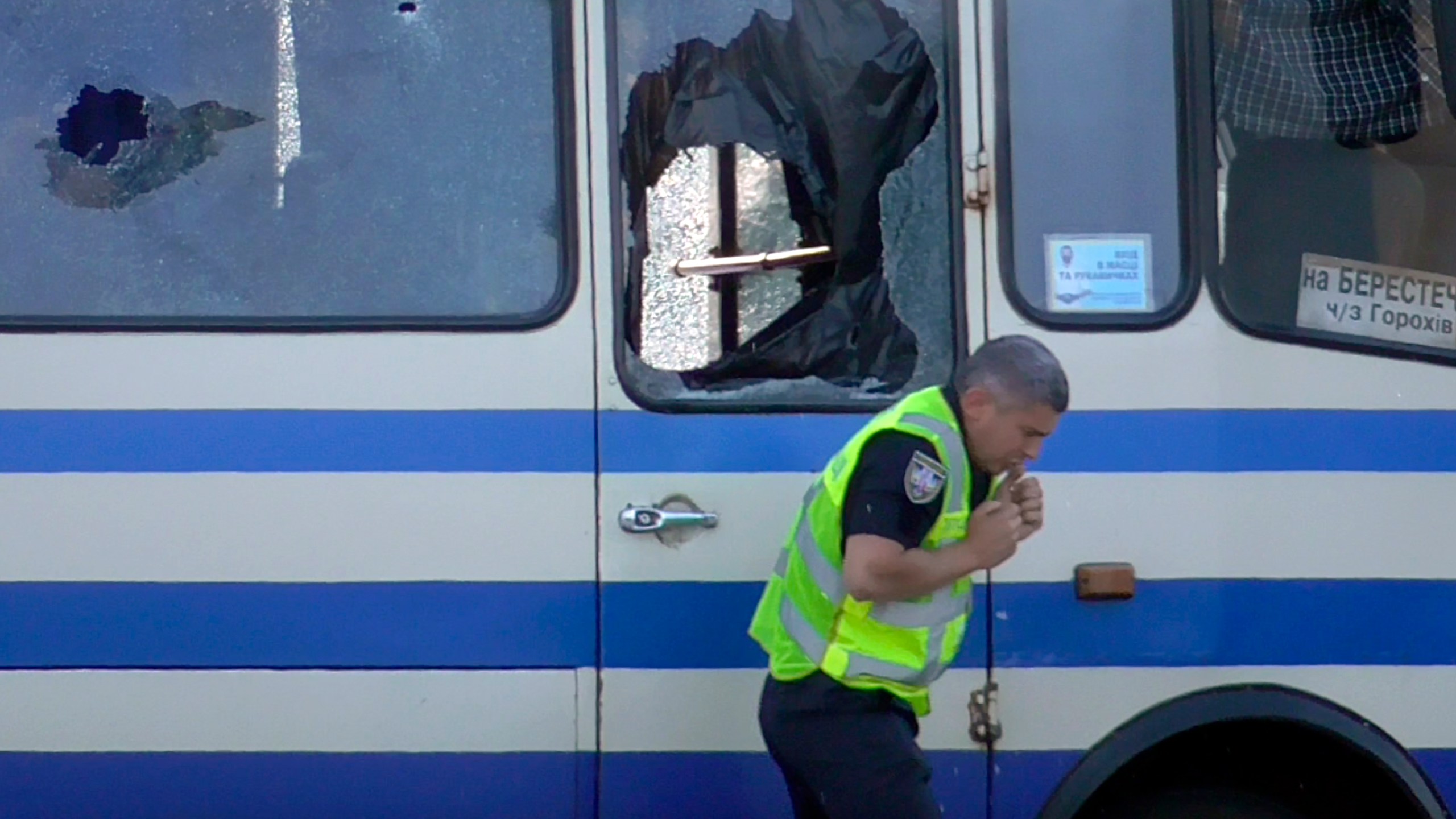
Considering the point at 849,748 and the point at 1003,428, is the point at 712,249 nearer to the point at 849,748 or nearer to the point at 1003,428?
the point at 1003,428

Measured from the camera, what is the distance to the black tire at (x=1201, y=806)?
328 centimetres

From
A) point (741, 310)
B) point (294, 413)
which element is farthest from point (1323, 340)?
point (294, 413)

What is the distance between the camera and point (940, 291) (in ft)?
10.7

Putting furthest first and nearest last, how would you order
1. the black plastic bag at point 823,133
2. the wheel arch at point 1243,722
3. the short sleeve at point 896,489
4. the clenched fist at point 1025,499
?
the black plastic bag at point 823,133 < the wheel arch at point 1243,722 < the clenched fist at point 1025,499 < the short sleeve at point 896,489

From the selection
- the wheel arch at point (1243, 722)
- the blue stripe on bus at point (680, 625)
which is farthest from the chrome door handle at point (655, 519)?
the wheel arch at point (1243, 722)

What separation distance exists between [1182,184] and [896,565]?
1.15m

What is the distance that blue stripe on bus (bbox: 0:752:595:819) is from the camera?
3244mm

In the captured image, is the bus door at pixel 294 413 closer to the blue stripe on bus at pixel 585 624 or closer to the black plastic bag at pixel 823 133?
the blue stripe on bus at pixel 585 624

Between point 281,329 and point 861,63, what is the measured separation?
1312mm

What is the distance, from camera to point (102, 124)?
3285 mm

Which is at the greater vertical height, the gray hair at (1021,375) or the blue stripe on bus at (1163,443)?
the gray hair at (1021,375)

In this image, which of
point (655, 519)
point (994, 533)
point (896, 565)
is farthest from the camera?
point (655, 519)

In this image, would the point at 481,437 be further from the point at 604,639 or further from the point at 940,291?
the point at 940,291

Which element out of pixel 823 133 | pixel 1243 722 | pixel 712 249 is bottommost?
pixel 1243 722
